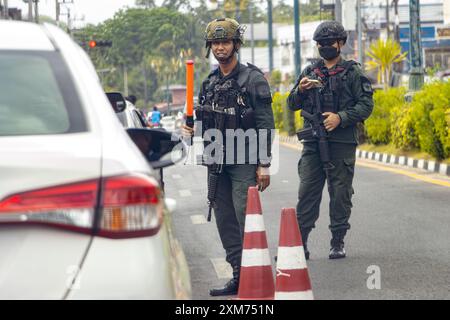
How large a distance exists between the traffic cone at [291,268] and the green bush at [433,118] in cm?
1240

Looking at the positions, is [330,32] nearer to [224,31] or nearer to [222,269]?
[224,31]

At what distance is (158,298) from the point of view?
327 centimetres

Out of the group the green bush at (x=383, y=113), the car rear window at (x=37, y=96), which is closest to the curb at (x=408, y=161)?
the green bush at (x=383, y=113)

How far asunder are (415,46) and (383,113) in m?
2.35

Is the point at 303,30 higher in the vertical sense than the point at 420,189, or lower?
higher

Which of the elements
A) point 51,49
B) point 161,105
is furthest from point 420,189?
point 161,105

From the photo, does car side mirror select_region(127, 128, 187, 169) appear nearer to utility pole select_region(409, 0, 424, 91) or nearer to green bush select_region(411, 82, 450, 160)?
green bush select_region(411, 82, 450, 160)

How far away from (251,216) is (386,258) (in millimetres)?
2343

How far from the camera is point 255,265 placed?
6.16 metres

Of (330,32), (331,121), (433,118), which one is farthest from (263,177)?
(433,118)

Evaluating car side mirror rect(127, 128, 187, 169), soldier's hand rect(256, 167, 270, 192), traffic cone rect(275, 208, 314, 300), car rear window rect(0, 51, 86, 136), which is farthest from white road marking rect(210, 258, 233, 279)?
car rear window rect(0, 51, 86, 136)

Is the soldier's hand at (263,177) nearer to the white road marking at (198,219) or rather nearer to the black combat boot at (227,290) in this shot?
the black combat boot at (227,290)

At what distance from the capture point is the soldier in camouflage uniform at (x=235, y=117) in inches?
281
